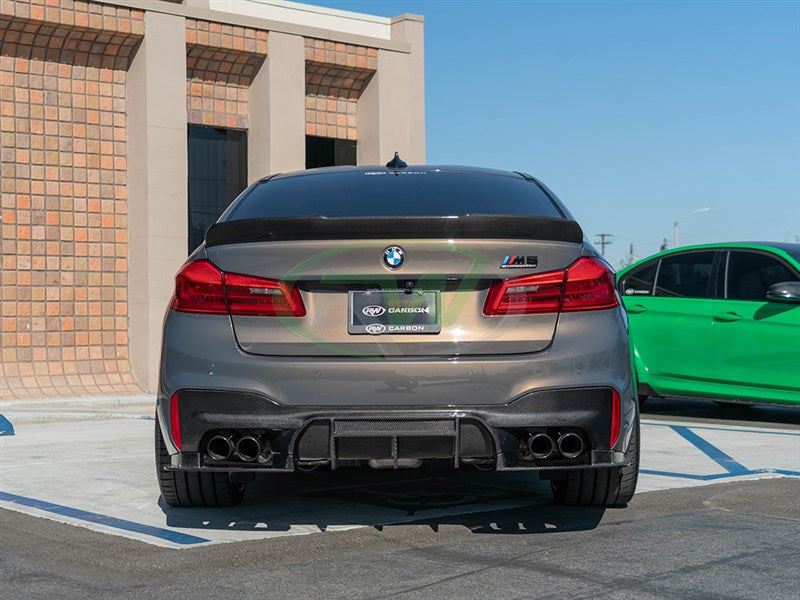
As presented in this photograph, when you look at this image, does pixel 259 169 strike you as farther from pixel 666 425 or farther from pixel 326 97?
pixel 666 425

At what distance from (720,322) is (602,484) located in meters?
5.25

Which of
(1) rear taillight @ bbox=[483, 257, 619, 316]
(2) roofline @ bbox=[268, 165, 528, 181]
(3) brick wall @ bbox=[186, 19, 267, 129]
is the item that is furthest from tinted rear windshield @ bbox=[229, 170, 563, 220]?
(3) brick wall @ bbox=[186, 19, 267, 129]

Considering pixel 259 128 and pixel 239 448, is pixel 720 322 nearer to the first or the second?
pixel 239 448

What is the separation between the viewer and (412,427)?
489 cm

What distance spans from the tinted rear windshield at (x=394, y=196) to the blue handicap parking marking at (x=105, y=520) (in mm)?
1505

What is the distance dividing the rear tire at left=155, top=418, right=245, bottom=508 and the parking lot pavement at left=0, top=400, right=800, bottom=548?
0.21 ft

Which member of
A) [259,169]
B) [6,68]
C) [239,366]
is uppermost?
[6,68]

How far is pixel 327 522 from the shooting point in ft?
18.9

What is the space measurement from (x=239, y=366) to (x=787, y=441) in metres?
5.71

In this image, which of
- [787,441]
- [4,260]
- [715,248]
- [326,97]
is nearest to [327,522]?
[787,441]

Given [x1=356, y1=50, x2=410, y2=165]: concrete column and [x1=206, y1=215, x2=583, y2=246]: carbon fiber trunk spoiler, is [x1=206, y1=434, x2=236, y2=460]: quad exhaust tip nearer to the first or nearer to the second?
[x1=206, y1=215, x2=583, y2=246]: carbon fiber trunk spoiler

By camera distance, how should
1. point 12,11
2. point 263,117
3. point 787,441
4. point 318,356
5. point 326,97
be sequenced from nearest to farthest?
point 318,356 → point 787,441 → point 12,11 → point 263,117 → point 326,97

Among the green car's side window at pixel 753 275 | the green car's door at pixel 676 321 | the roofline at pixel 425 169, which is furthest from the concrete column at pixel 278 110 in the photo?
the roofline at pixel 425 169

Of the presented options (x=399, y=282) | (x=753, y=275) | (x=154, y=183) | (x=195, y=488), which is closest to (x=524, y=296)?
(x=399, y=282)
